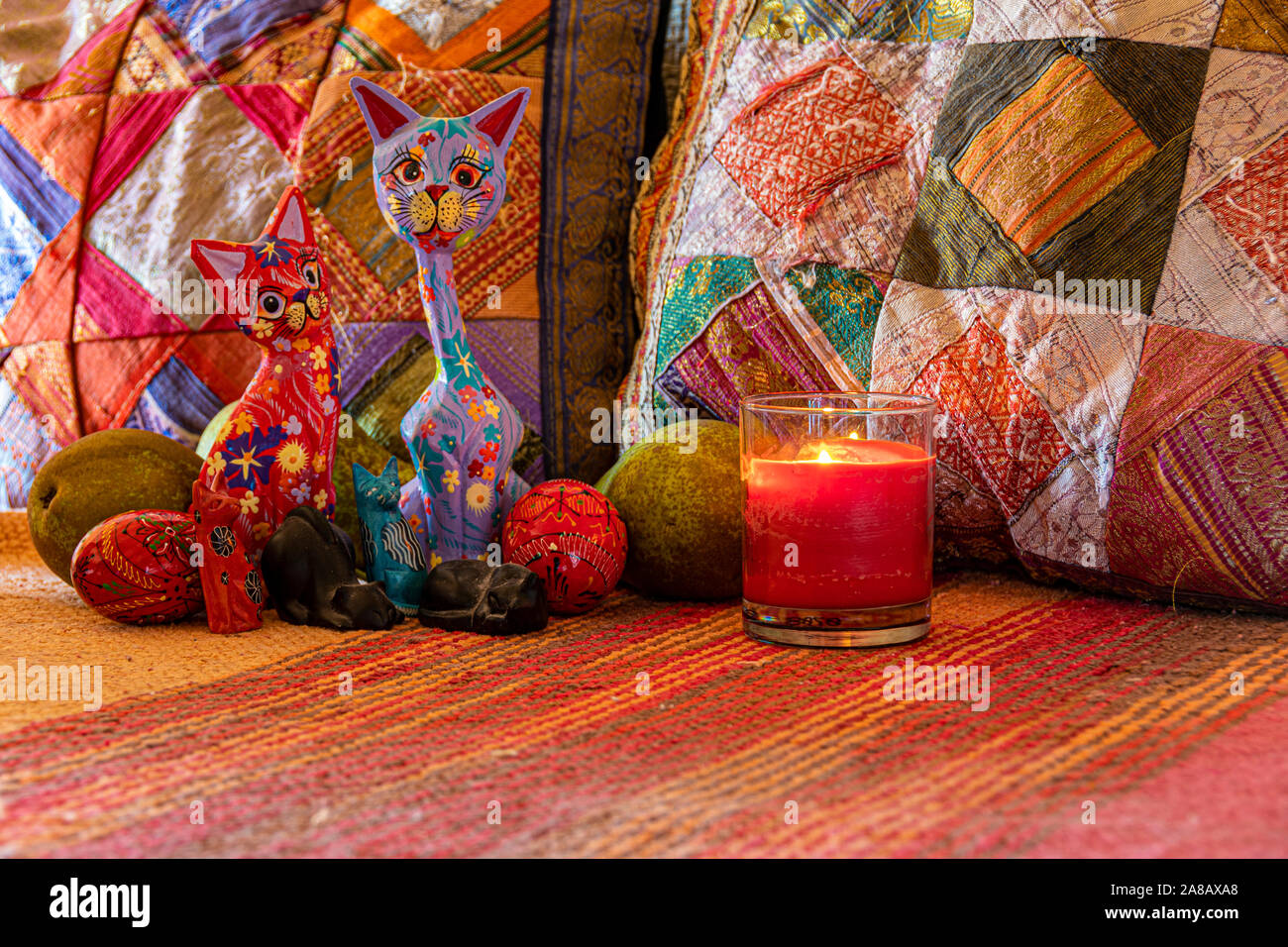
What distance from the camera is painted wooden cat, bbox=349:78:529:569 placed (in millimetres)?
963

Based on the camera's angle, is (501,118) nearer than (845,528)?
No

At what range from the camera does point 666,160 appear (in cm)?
130

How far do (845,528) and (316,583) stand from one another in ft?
1.46

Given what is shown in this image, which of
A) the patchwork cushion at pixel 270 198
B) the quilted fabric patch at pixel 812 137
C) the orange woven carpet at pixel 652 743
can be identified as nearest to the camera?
the orange woven carpet at pixel 652 743

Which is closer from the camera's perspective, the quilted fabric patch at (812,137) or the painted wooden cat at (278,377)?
the painted wooden cat at (278,377)

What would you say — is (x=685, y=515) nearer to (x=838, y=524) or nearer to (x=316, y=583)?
(x=838, y=524)

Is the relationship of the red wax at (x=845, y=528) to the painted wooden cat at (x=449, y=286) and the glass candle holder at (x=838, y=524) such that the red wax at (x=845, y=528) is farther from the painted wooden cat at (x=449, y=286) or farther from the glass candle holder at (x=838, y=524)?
the painted wooden cat at (x=449, y=286)

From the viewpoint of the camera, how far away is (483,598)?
942 mm

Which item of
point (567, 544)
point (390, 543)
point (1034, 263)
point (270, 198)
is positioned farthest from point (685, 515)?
Result: point (270, 198)

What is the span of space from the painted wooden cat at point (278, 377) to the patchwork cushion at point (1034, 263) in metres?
0.36

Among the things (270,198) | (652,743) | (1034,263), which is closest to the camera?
(652,743)

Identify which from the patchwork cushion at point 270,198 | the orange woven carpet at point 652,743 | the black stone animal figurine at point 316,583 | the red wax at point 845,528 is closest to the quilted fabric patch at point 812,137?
the patchwork cushion at point 270,198

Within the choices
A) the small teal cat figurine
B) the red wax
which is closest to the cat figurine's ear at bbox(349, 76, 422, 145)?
the small teal cat figurine

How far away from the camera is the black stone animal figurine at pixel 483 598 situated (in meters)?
0.93
